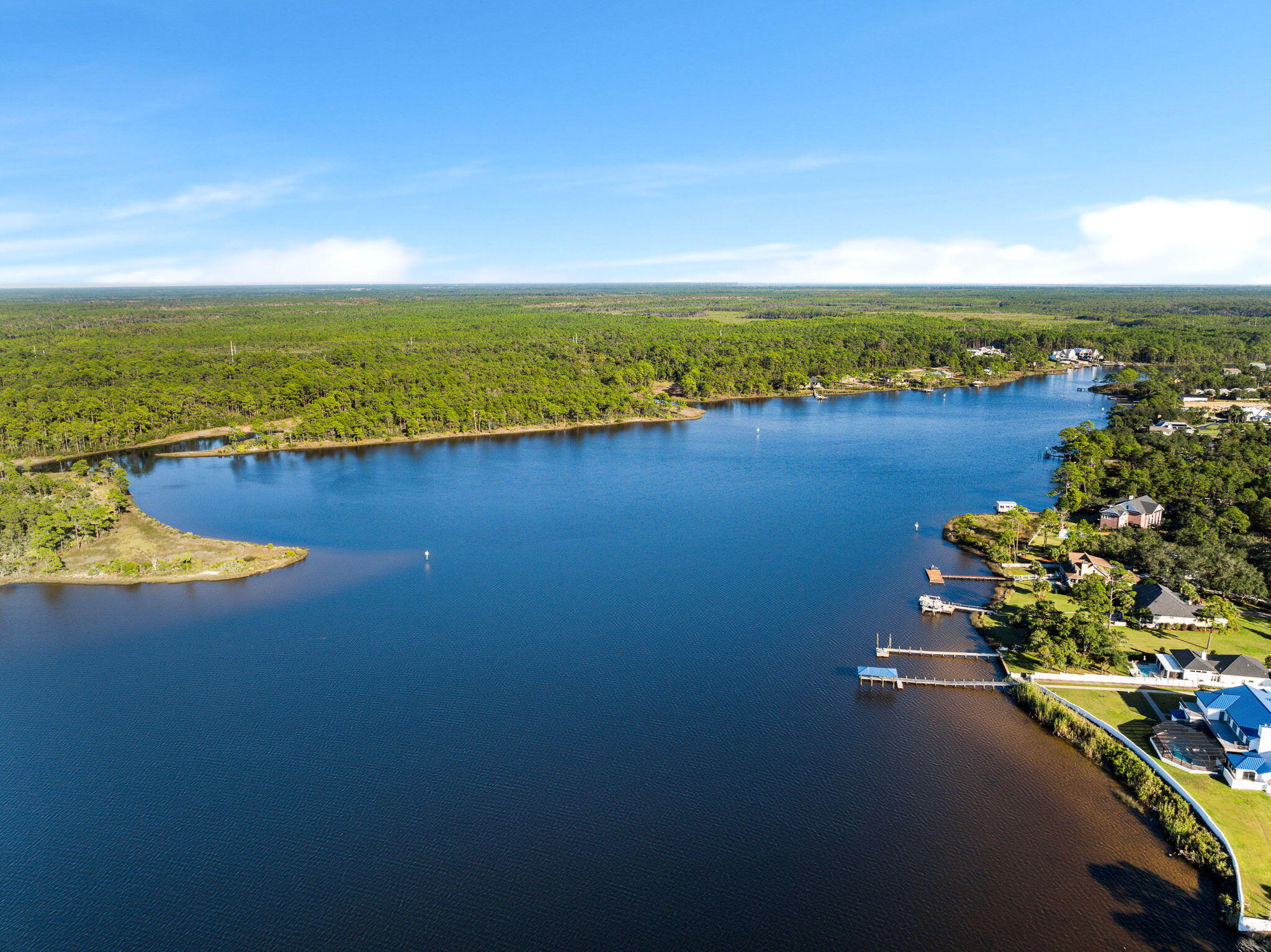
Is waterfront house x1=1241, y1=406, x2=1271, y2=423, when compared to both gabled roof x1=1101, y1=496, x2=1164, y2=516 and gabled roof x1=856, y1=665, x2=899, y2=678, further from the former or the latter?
gabled roof x1=856, y1=665, x2=899, y2=678

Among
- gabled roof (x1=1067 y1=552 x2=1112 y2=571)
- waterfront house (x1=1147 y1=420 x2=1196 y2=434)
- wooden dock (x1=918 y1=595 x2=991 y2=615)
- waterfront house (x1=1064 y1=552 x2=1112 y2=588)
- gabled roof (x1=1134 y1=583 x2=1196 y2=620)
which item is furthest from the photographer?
waterfront house (x1=1147 y1=420 x2=1196 y2=434)

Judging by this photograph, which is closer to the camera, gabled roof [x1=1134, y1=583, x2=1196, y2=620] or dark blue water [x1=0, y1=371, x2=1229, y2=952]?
dark blue water [x1=0, y1=371, x2=1229, y2=952]

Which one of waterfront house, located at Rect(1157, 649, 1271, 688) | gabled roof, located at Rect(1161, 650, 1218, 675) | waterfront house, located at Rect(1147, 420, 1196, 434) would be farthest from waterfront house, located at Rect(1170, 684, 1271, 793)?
waterfront house, located at Rect(1147, 420, 1196, 434)

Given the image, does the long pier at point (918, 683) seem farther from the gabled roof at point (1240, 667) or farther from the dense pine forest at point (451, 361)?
the dense pine forest at point (451, 361)

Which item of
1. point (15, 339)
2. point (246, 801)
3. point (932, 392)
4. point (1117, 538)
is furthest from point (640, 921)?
point (15, 339)

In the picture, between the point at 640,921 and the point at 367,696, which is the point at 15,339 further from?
the point at 640,921

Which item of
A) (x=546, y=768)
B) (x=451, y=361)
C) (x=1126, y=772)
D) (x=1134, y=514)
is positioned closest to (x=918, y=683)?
(x=1126, y=772)

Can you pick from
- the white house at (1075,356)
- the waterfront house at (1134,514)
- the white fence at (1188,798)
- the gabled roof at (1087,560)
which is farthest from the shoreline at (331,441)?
the white house at (1075,356)
